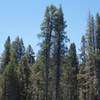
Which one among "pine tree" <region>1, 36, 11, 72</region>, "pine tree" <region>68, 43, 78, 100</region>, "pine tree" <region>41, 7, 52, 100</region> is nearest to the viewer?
"pine tree" <region>41, 7, 52, 100</region>

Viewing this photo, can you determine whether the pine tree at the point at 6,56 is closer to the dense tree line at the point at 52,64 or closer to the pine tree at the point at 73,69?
the dense tree line at the point at 52,64

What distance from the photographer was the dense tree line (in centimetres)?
5328

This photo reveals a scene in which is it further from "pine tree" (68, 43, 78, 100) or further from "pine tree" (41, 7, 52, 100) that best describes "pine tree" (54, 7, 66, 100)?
"pine tree" (68, 43, 78, 100)

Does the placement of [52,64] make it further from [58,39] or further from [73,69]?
[73,69]

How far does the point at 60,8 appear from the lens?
55.7 metres

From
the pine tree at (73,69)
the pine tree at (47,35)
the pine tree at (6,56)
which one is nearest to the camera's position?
the pine tree at (47,35)

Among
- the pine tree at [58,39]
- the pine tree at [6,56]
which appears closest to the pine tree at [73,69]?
the pine tree at [6,56]

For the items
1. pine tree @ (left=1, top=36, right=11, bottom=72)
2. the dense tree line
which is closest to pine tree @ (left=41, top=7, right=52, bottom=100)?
the dense tree line

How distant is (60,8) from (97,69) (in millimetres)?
11166

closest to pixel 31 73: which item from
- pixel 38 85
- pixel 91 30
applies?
pixel 38 85

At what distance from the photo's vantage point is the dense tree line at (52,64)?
175 feet

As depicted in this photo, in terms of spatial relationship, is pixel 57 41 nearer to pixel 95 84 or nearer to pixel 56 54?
pixel 56 54

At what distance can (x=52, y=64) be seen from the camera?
5347 cm

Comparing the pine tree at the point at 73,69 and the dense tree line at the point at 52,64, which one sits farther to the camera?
the pine tree at the point at 73,69
